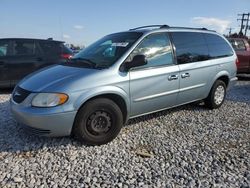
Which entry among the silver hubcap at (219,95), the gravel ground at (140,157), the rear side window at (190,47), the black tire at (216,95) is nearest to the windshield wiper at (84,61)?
the gravel ground at (140,157)

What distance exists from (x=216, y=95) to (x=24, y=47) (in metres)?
5.38

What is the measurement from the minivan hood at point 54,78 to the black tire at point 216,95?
3000 millimetres

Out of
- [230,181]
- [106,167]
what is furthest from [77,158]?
[230,181]

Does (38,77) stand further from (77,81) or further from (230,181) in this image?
(230,181)

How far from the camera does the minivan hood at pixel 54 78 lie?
3823mm

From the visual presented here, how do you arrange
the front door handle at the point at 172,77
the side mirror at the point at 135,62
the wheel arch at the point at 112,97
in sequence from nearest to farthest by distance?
the wheel arch at the point at 112,97
the side mirror at the point at 135,62
the front door handle at the point at 172,77

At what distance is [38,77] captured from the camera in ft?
14.0

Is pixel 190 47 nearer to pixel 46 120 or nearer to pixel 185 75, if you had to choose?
pixel 185 75

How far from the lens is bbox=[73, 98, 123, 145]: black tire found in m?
3.91

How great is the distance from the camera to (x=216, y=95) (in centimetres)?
614

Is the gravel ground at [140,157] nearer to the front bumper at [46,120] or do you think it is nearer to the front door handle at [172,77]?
the front bumper at [46,120]

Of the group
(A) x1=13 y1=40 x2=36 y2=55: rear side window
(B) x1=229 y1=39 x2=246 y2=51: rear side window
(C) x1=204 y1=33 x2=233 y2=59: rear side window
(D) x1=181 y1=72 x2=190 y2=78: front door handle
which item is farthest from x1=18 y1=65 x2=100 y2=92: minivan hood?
(B) x1=229 y1=39 x2=246 y2=51: rear side window

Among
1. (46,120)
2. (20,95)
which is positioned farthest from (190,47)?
(20,95)

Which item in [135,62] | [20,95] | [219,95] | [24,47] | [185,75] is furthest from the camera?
[24,47]
